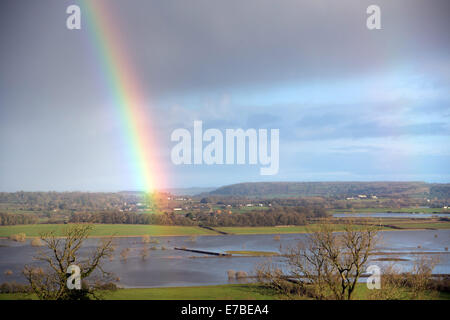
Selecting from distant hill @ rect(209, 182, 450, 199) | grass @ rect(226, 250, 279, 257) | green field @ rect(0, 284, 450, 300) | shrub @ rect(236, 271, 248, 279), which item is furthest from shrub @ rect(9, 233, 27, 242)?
distant hill @ rect(209, 182, 450, 199)

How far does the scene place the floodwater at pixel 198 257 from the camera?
21236 mm

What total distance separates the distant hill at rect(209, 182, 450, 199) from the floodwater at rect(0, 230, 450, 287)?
9953 millimetres

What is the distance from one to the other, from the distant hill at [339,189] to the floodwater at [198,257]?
392 inches

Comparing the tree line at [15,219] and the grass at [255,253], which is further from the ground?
the tree line at [15,219]

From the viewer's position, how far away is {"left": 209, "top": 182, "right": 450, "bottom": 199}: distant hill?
49.4 meters

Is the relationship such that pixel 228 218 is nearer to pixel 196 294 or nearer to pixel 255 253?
pixel 255 253

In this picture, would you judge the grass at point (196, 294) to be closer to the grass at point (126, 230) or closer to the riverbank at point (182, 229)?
the riverbank at point (182, 229)

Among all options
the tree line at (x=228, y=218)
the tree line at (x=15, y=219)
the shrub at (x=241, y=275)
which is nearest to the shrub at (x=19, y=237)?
the tree line at (x=15, y=219)

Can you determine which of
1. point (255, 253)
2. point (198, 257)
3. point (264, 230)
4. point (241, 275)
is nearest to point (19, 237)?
point (198, 257)

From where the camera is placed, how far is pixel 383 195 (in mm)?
52844

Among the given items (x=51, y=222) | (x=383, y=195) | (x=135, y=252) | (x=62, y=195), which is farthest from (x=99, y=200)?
(x=383, y=195)

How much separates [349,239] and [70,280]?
7.61 meters

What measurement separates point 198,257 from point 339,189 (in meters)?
42.1

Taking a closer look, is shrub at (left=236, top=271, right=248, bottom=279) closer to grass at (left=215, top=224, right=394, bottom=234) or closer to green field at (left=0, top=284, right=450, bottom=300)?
green field at (left=0, top=284, right=450, bottom=300)
